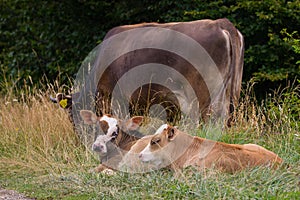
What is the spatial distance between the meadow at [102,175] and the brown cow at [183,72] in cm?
78

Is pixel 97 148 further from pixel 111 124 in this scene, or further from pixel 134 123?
pixel 134 123

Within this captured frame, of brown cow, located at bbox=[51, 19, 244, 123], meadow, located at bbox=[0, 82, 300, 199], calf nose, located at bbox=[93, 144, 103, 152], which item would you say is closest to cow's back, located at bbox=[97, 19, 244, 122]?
brown cow, located at bbox=[51, 19, 244, 123]

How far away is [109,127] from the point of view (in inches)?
331

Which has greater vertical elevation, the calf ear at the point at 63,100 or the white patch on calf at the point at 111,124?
the white patch on calf at the point at 111,124

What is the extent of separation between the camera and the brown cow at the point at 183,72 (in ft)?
34.9

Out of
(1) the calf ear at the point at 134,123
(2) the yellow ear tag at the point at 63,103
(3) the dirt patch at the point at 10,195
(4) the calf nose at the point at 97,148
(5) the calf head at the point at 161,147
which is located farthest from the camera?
(2) the yellow ear tag at the point at 63,103

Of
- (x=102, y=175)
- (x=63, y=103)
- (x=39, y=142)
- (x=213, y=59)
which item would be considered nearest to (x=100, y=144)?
(x=102, y=175)

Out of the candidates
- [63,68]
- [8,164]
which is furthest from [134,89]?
[63,68]

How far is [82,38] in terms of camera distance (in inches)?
613

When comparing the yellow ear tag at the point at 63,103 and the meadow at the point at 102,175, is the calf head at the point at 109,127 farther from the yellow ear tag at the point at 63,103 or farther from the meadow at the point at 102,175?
the yellow ear tag at the point at 63,103

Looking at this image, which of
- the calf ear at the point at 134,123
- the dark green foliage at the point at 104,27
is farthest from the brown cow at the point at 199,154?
the dark green foliage at the point at 104,27

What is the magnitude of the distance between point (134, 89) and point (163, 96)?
668 mm

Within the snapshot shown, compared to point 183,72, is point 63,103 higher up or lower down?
lower down

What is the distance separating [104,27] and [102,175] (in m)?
8.64
